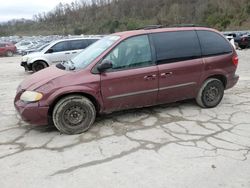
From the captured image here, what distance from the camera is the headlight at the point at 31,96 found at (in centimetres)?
464

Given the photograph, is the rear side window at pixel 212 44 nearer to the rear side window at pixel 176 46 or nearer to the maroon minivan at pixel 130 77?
the maroon minivan at pixel 130 77

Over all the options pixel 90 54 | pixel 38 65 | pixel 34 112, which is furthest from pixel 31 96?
pixel 38 65

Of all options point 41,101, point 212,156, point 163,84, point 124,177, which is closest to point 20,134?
point 41,101

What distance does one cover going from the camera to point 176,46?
18.4 ft

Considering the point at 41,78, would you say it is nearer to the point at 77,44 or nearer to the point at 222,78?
the point at 222,78

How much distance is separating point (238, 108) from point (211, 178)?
3.05 m

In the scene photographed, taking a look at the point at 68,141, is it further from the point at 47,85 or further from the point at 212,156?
the point at 212,156

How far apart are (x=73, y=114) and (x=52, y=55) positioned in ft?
27.5

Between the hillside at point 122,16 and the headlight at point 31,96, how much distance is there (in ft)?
177

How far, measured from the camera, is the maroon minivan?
15.6 feet

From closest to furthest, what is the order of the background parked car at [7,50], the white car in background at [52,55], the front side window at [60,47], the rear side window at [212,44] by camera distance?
the rear side window at [212,44], the white car in background at [52,55], the front side window at [60,47], the background parked car at [7,50]

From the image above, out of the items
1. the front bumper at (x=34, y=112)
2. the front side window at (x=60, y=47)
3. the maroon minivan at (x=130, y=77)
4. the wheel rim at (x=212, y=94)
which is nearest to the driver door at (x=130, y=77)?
the maroon minivan at (x=130, y=77)

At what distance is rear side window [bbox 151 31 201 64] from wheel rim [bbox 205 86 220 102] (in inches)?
31.4

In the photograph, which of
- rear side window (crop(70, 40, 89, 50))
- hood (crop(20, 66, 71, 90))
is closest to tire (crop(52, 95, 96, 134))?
hood (crop(20, 66, 71, 90))
